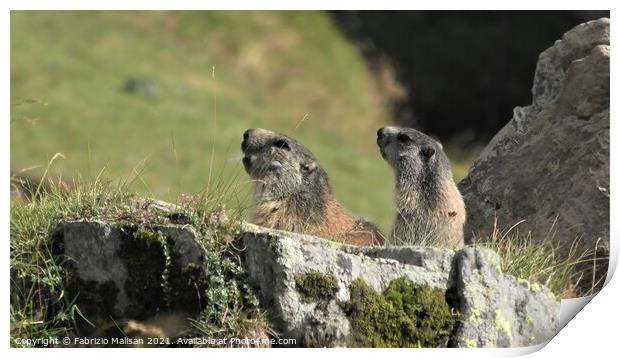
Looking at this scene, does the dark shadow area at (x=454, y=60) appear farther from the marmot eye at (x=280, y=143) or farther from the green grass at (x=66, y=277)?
the green grass at (x=66, y=277)

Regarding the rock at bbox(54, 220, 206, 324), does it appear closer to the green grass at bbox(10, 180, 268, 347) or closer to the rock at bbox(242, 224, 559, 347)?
the green grass at bbox(10, 180, 268, 347)

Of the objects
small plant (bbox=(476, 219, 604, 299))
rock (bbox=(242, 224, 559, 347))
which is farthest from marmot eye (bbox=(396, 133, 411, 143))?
rock (bbox=(242, 224, 559, 347))

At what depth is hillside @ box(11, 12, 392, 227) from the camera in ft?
103

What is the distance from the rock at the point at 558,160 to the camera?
39.1 feet

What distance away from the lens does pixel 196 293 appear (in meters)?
9.52

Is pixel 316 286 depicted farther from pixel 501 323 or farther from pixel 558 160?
pixel 558 160

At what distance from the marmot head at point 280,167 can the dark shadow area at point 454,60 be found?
63.9 feet

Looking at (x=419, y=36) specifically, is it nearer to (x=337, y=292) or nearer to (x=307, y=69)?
(x=307, y=69)

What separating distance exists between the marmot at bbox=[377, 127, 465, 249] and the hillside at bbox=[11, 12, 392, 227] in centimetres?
1777

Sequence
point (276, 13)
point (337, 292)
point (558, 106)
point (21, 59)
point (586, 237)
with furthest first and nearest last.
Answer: point (276, 13), point (21, 59), point (558, 106), point (586, 237), point (337, 292)

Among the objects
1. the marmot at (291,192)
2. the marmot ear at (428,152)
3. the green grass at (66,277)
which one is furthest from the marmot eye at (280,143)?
the green grass at (66,277)

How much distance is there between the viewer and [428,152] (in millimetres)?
11852

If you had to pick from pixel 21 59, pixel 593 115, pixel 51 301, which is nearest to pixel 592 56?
pixel 593 115

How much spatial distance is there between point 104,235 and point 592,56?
19.3 feet
